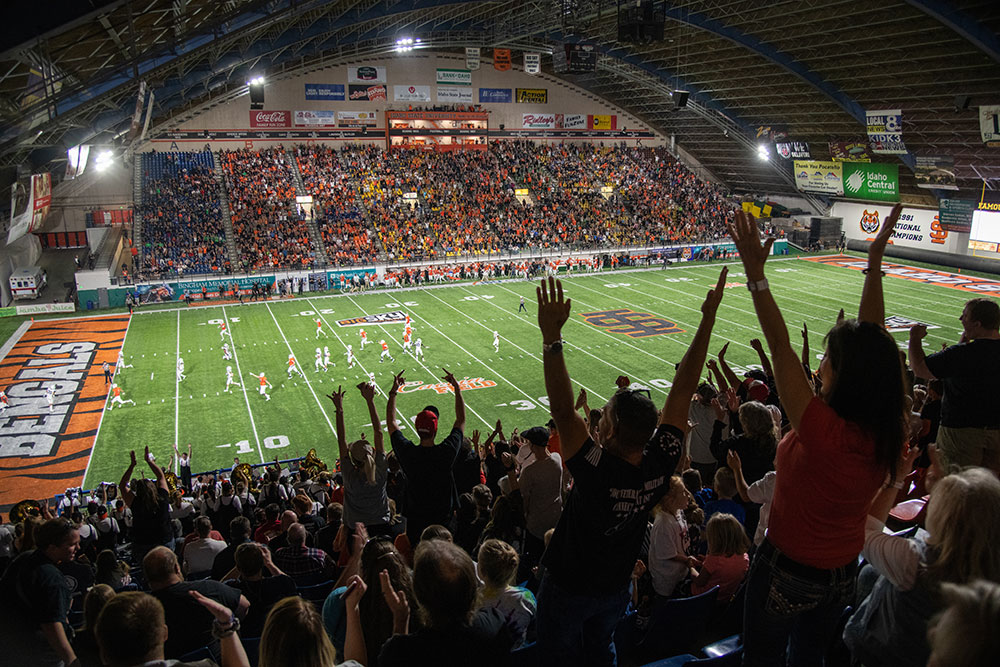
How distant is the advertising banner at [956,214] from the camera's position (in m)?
44.2

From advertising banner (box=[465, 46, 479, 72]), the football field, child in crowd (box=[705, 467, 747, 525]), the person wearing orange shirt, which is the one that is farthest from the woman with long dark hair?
advertising banner (box=[465, 46, 479, 72])

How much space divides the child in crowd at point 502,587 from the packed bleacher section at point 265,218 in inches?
1574

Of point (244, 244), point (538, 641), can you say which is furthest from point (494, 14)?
point (538, 641)

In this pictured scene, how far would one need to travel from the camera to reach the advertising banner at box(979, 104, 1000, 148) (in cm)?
3525

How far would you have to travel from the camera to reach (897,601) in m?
2.85

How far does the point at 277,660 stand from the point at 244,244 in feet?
146

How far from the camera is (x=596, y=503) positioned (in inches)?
121

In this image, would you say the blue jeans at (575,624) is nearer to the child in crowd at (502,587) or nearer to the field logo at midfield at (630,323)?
the child in crowd at (502,587)

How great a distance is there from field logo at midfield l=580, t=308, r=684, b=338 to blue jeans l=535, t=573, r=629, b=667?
2831 cm

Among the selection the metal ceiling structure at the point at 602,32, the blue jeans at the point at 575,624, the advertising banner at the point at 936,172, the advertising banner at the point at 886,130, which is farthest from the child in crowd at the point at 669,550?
the advertising banner at the point at 936,172

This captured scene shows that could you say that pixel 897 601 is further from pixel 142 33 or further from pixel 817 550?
pixel 142 33

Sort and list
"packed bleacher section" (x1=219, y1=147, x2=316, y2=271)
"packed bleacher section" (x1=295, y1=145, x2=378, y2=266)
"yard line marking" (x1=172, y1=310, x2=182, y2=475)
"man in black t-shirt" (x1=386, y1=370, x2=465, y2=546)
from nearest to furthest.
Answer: "man in black t-shirt" (x1=386, y1=370, x2=465, y2=546) < "yard line marking" (x1=172, y1=310, x2=182, y2=475) < "packed bleacher section" (x1=219, y1=147, x2=316, y2=271) < "packed bleacher section" (x1=295, y1=145, x2=378, y2=266)

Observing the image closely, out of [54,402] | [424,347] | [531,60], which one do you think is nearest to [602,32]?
[531,60]

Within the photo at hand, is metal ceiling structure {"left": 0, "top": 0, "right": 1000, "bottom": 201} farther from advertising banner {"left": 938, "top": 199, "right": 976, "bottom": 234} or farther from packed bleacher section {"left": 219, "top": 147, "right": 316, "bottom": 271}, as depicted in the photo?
packed bleacher section {"left": 219, "top": 147, "right": 316, "bottom": 271}
